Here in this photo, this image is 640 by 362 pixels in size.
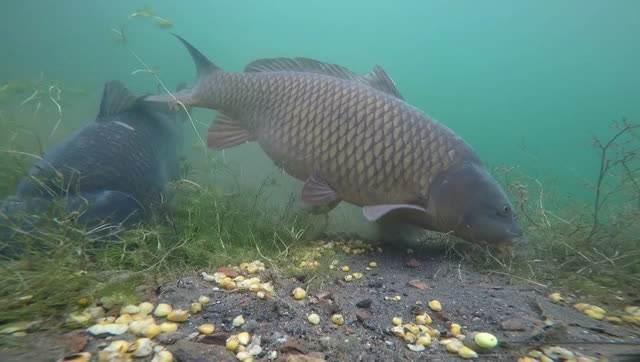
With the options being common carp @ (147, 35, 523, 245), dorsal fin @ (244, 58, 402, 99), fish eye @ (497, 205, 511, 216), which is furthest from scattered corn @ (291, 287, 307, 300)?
Result: dorsal fin @ (244, 58, 402, 99)

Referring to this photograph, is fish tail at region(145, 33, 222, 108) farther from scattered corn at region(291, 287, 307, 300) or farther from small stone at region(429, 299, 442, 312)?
small stone at region(429, 299, 442, 312)

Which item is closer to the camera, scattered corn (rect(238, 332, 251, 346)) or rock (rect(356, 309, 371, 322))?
scattered corn (rect(238, 332, 251, 346))

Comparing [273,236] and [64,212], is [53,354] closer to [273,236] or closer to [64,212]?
[64,212]

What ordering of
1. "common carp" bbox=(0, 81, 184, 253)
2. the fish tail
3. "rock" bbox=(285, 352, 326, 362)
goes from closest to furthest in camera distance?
"rock" bbox=(285, 352, 326, 362), "common carp" bbox=(0, 81, 184, 253), the fish tail

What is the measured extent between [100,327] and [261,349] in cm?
82

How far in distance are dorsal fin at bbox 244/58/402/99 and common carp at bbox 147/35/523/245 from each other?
14mm

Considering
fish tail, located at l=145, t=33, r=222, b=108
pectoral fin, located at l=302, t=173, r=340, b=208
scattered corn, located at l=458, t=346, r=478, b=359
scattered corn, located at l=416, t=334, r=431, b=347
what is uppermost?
fish tail, located at l=145, t=33, r=222, b=108

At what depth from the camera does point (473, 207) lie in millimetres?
3508

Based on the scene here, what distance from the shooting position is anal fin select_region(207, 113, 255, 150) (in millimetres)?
5082

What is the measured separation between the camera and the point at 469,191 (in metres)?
3.55

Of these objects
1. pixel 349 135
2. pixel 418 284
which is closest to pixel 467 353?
pixel 418 284

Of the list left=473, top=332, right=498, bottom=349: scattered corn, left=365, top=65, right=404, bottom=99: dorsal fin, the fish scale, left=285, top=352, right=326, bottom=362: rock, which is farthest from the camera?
left=365, top=65, right=404, bottom=99: dorsal fin

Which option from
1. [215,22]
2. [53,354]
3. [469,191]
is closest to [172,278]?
[53,354]

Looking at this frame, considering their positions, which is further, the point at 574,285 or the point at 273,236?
the point at 273,236
